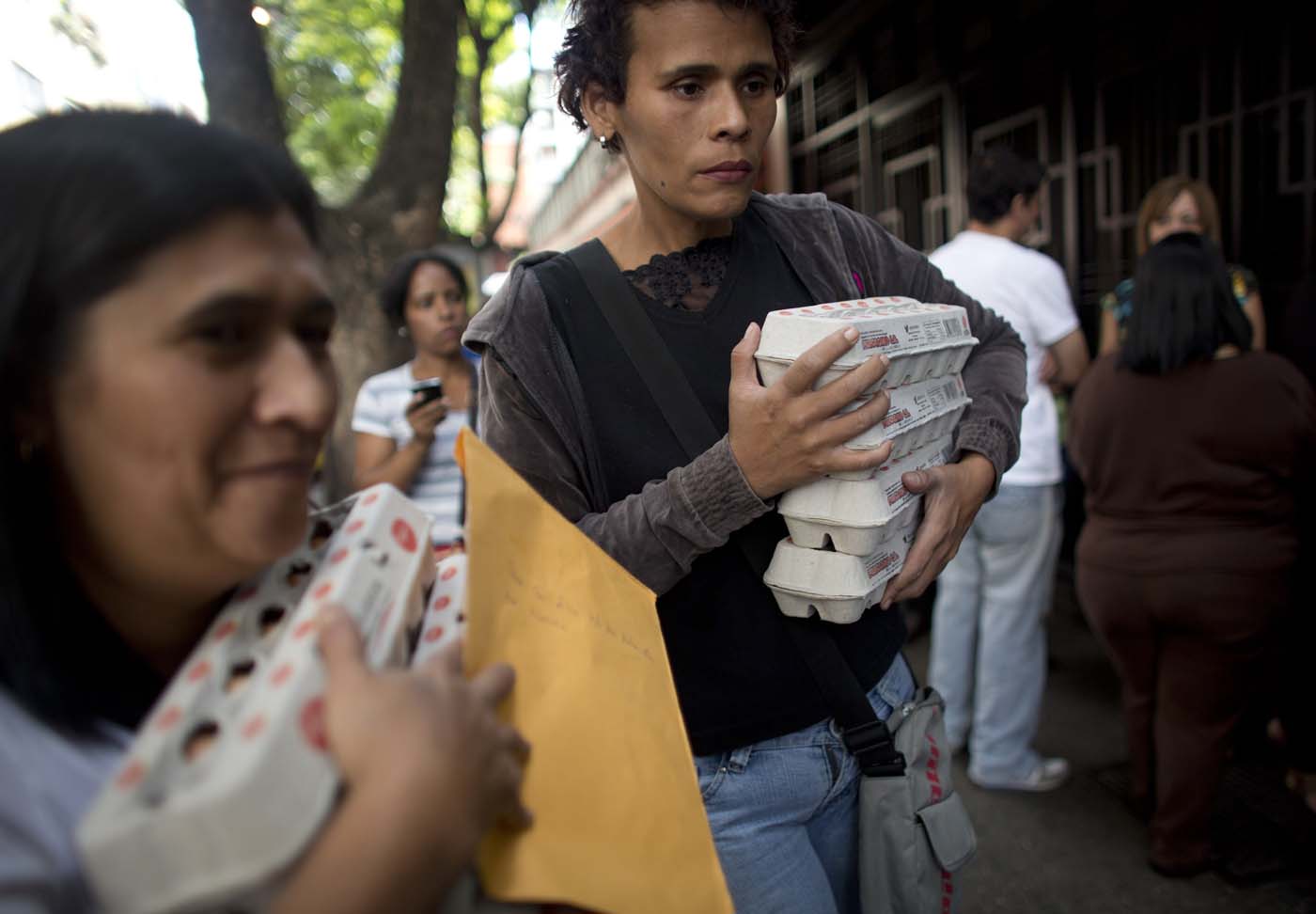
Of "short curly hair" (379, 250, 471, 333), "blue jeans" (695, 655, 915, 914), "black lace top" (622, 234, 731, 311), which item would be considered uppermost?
"short curly hair" (379, 250, 471, 333)

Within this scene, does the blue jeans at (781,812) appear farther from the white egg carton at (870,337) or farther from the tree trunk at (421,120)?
the tree trunk at (421,120)

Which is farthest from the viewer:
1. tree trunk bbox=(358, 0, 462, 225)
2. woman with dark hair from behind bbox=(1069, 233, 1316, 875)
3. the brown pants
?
tree trunk bbox=(358, 0, 462, 225)

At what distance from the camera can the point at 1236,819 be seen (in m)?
→ 3.38

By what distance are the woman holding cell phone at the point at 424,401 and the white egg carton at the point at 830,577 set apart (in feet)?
6.07

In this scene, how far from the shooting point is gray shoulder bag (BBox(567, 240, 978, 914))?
1531mm

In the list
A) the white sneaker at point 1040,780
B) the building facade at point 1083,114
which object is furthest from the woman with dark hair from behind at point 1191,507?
the building facade at point 1083,114

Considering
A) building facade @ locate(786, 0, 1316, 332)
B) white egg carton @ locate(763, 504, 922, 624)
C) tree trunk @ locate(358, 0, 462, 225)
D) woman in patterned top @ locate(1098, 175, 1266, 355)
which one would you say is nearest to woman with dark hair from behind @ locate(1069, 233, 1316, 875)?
woman in patterned top @ locate(1098, 175, 1266, 355)

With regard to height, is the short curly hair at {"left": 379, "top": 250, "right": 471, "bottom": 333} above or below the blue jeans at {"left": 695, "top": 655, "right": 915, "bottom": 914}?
above

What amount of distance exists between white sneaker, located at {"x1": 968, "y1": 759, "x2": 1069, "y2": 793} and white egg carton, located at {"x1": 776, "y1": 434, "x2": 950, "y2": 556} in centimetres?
280

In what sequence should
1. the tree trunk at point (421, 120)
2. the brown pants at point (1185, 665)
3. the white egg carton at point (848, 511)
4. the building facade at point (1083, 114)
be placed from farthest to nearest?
the tree trunk at point (421, 120) < the building facade at point (1083, 114) < the brown pants at point (1185, 665) < the white egg carton at point (848, 511)

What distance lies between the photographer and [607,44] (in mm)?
1658

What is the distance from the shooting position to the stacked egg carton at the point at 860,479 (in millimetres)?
1360

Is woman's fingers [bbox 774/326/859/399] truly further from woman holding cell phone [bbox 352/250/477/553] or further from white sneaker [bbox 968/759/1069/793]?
white sneaker [bbox 968/759/1069/793]

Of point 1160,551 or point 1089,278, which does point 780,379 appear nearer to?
point 1160,551
